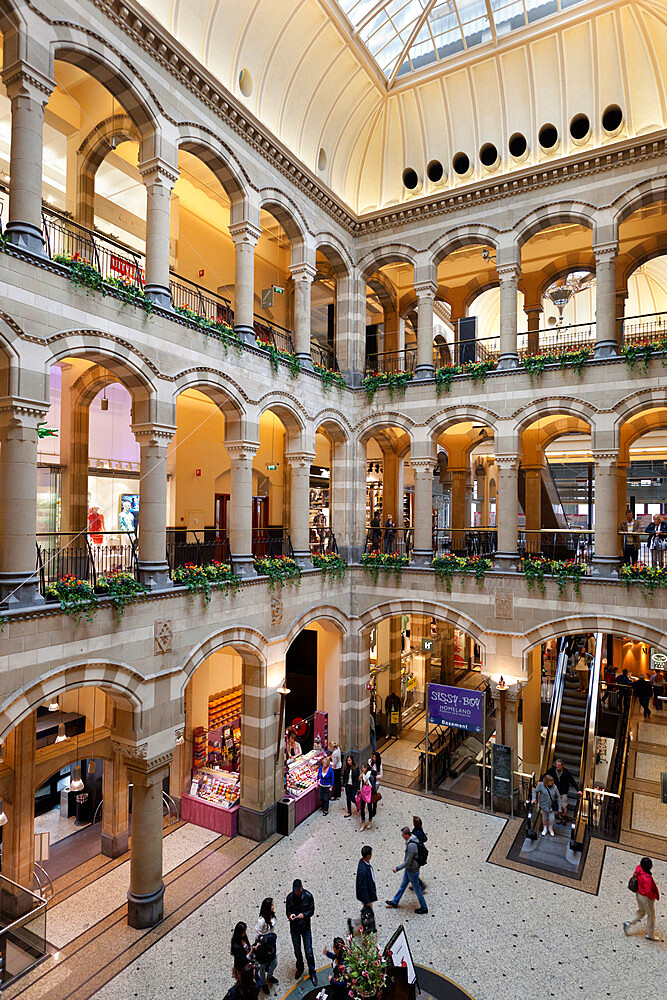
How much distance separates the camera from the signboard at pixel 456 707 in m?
14.2

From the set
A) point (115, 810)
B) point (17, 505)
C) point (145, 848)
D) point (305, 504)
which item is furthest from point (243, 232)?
point (115, 810)

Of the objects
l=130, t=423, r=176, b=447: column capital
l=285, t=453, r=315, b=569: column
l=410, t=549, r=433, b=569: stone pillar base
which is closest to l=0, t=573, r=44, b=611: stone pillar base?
l=130, t=423, r=176, b=447: column capital

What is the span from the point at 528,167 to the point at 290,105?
20.0ft

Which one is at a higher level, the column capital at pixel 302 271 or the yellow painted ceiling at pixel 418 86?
the yellow painted ceiling at pixel 418 86

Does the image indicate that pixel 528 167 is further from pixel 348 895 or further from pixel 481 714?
pixel 348 895

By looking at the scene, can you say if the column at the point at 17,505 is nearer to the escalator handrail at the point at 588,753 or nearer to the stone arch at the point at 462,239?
the stone arch at the point at 462,239

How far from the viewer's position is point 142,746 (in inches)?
405

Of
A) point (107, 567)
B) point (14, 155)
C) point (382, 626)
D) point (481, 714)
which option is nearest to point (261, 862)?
point (481, 714)

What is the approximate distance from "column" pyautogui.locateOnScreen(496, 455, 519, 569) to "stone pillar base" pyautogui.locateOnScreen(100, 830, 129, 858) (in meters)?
10.6

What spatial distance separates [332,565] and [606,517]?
6861 mm

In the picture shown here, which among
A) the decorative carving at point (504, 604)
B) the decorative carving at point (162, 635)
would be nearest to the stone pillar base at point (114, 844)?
the decorative carving at point (162, 635)

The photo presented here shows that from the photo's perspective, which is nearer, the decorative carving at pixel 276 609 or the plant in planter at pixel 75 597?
the plant in planter at pixel 75 597

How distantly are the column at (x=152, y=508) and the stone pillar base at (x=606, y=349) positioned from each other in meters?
10.0

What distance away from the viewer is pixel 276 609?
1366 cm
